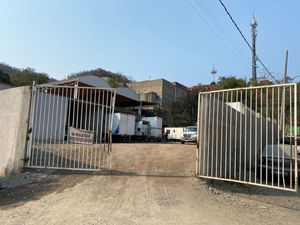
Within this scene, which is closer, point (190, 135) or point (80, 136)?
point (80, 136)

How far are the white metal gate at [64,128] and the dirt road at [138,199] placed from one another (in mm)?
695

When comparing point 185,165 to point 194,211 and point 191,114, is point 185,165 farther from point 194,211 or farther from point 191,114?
point 191,114

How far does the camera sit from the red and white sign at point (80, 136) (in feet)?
35.8

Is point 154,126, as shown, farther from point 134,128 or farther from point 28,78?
point 28,78

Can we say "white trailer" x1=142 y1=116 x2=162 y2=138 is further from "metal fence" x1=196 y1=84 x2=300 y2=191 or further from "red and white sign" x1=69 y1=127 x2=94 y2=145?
"red and white sign" x1=69 y1=127 x2=94 y2=145

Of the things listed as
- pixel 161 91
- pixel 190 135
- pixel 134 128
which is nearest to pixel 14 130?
pixel 190 135

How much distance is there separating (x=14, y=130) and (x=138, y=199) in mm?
5332

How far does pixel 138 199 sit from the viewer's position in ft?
27.4

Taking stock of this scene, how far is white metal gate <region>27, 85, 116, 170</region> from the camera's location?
36.0ft

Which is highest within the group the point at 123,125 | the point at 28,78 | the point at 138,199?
the point at 28,78

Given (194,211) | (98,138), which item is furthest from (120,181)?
(194,211)

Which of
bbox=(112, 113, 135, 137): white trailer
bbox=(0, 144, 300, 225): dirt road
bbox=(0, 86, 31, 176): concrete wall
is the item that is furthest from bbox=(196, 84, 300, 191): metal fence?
bbox=(112, 113, 135, 137): white trailer

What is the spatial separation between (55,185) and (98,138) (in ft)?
7.96

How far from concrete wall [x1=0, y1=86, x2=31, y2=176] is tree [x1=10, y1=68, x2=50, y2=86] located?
141 feet
